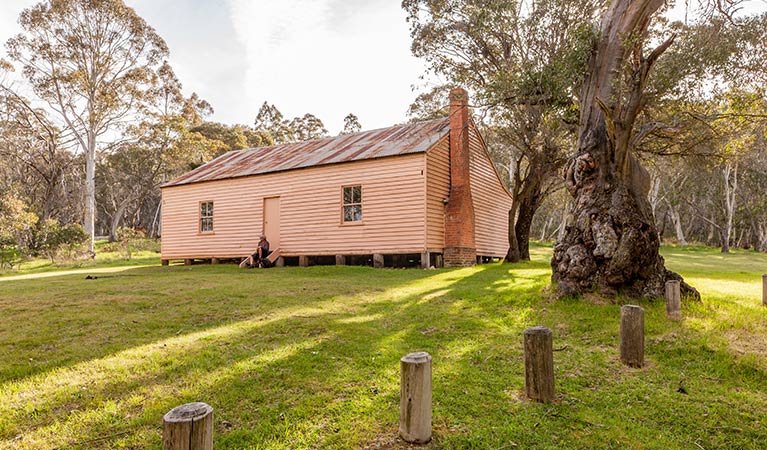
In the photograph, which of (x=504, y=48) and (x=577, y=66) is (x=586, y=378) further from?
(x=504, y=48)

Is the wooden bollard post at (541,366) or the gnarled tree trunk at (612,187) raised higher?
→ the gnarled tree trunk at (612,187)

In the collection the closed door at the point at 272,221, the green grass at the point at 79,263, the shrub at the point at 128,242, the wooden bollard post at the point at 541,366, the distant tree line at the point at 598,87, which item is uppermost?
the distant tree line at the point at 598,87

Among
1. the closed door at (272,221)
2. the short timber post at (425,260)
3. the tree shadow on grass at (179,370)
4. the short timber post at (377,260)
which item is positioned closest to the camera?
the tree shadow on grass at (179,370)

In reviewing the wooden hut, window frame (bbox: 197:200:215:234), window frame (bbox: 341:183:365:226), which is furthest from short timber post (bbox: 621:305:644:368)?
window frame (bbox: 197:200:215:234)

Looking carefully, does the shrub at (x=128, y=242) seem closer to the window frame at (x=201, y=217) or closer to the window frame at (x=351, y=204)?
the window frame at (x=201, y=217)

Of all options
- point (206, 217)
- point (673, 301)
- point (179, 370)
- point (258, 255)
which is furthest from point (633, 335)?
point (206, 217)

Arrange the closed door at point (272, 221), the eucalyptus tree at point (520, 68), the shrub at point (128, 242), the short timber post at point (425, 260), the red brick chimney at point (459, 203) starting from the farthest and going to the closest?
the shrub at point (128, 242)
the closed door at point (272, 221)
the red brick chimney at point (459, 203)
the short timber post at point (425, 260)
the eucalyptus tree at point (520, 68)

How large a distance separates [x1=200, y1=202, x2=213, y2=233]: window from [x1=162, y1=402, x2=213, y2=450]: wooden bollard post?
20788mm

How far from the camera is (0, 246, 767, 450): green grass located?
3.69m

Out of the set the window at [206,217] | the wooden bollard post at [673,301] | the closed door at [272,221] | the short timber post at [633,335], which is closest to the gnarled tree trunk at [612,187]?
the wooden bollard post at [673,301]

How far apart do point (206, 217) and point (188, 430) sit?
21115mm

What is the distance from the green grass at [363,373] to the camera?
12.1 ft

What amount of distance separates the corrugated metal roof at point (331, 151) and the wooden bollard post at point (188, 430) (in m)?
14.9

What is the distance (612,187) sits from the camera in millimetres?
8438
